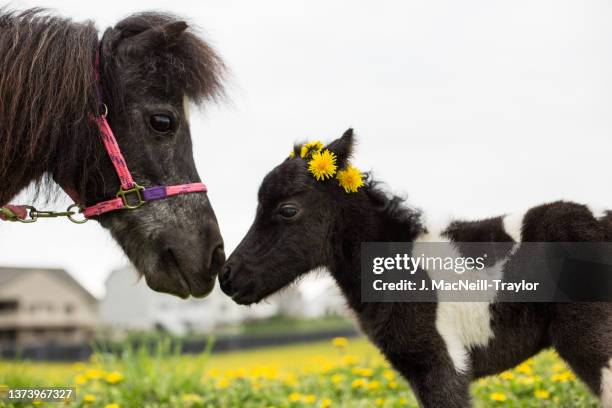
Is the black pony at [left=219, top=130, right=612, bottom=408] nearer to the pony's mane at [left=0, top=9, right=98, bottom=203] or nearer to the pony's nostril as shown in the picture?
the pony's nostril

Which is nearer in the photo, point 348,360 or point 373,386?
point 373,386

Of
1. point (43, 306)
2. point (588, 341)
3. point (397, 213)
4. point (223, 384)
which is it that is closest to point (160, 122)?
point (397, 213)

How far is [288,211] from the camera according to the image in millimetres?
3533

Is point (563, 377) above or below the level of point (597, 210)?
below

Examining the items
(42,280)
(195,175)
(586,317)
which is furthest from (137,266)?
(42,280)

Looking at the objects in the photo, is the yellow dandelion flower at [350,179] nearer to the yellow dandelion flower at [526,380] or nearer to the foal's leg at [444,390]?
the foal's leg at [444,390]

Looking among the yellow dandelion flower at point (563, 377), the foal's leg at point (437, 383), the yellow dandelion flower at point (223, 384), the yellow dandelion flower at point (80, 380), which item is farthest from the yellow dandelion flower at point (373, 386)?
the yellow dandelion flower at point (80, 380)

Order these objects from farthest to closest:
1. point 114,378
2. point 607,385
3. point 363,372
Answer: point 363,372 → point 114,378 → point 607,385

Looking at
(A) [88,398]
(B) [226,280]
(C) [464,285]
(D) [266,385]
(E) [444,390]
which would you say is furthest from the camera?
(D) [266,385]

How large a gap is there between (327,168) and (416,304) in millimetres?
924

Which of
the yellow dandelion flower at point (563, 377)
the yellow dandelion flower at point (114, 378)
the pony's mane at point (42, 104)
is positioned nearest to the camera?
the pony's mane at point (42, 104)

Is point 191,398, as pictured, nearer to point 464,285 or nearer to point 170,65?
point 464,285

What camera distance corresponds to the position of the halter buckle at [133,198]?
3180 millimetres

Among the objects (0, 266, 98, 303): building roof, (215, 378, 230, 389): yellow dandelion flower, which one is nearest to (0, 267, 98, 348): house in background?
(0, 266, 98, 303): building roof
